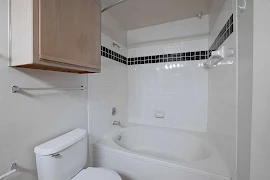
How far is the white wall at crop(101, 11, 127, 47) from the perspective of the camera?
68.0 inches

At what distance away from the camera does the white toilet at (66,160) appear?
871mm

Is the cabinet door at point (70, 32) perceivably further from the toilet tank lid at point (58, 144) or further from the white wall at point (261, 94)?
the white wall at point (261, 94)

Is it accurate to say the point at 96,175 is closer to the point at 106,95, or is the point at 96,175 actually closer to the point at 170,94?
the point at 106,95

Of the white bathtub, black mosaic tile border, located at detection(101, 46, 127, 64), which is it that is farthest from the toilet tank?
black mosaic tile border, located at detection(101, 46, 127, 64)

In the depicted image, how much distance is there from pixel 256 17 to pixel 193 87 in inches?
58.5

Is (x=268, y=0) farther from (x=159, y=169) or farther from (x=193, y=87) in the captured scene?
(x=193, y=87)

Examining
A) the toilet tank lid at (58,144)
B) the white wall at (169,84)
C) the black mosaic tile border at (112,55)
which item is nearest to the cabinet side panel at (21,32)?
the toilet tank lid at (58,144)

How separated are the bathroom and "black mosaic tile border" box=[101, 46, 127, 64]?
15mm

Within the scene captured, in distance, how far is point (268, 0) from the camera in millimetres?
542

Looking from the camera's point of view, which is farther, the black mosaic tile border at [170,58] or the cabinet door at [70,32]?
the black mosaic tile border at [170,58]

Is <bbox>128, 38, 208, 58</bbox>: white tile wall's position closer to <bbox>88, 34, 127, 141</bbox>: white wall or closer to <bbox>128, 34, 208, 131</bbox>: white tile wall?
<bbox>128, 34, 208, 131</bbox>: white tile wall

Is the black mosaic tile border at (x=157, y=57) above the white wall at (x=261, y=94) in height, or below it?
above

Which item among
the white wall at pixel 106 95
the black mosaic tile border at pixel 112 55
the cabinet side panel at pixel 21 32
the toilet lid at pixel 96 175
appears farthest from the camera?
the black mosaic tile border at pixel 112 55

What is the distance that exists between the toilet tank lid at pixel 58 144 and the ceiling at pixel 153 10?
1.65 metres
